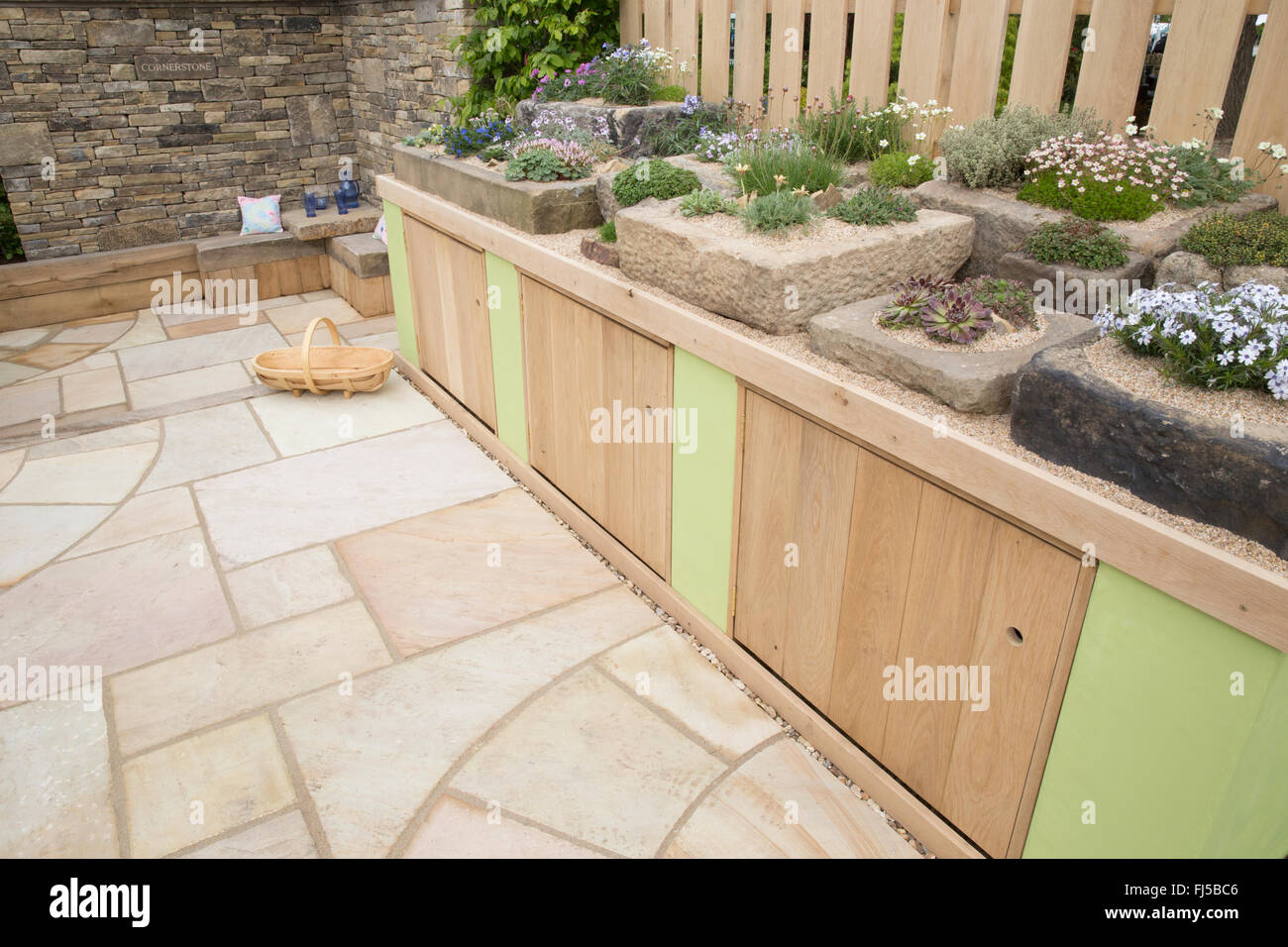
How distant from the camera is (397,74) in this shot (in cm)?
827

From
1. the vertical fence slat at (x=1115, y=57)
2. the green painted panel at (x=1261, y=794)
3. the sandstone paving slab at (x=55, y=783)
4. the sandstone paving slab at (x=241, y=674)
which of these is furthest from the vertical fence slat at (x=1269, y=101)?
the sandstone paving slab at (x=55, y=783)

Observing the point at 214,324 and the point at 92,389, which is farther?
the point at 214,324

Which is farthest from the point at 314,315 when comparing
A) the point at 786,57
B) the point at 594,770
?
the point at 594,770

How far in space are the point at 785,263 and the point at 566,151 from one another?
227 centimetres

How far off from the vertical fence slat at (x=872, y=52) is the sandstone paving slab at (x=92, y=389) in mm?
5374

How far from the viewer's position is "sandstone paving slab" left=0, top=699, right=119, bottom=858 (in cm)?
294

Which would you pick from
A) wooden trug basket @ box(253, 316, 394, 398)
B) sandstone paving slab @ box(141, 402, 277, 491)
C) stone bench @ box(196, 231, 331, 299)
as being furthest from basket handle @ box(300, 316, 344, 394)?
stone bench @ box(196, 231, 331, 299)

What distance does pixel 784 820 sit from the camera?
302 cm

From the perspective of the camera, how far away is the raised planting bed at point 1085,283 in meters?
3.18

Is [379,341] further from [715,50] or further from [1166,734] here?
[1166,734]

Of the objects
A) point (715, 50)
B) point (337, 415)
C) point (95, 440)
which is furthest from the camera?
point (337, 415)

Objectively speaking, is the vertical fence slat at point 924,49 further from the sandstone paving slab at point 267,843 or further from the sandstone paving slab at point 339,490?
the sandstone paving slab at point 267,843

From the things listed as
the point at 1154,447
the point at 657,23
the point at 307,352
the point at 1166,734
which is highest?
the point at 657,23

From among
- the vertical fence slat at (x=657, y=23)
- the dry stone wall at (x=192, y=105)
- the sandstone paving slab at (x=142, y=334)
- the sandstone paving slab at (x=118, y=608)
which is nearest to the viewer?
the sandstone paving slab at (x=118, y=608)
